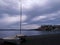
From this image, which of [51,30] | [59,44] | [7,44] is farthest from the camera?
[51,30]

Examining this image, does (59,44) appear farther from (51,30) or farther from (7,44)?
(51,30)

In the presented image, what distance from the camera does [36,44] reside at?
1373 centimetres

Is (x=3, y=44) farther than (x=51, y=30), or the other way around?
(x=51, y=30)

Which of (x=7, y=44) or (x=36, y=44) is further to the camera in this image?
(x=36, y=44)

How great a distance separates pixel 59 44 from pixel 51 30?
21.2m

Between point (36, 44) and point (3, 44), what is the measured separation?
3.97 meters

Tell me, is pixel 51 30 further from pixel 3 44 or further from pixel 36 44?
pixel 3 44

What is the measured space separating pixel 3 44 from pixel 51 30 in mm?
24457

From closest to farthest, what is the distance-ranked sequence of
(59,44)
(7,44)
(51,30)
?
(7,44), (59,44), (51,30)

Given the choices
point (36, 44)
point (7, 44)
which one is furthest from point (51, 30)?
point (7, 44)

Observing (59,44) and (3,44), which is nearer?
(3,44)

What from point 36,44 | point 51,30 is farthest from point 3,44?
point 51,30

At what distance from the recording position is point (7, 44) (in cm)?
1054

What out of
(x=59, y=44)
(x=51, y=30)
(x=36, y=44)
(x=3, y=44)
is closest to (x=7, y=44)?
(x=3, y=44)
